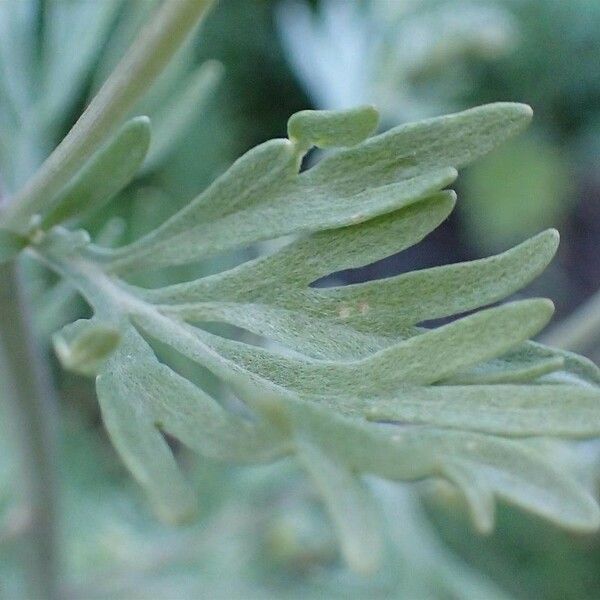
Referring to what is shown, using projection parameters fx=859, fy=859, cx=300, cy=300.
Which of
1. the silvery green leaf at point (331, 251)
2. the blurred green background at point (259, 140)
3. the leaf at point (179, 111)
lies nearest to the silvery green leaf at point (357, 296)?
the silvery green leaf at point (331, 251)

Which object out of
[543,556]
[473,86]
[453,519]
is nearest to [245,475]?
[453,519]

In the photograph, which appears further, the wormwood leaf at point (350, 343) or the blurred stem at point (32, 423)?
the blurred stem at point (32, 423)

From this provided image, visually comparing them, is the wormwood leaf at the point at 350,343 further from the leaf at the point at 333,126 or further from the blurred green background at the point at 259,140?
the blurred green background at the point at 259,140

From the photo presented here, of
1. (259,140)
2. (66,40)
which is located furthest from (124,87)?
(259,140)

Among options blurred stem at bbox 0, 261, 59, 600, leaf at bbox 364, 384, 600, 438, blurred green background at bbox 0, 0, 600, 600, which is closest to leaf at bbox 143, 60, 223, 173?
blurred green background at bbox 0, 0, 600, 600

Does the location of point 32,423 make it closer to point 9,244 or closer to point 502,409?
point 9,244

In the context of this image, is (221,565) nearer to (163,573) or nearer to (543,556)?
(163,573)
